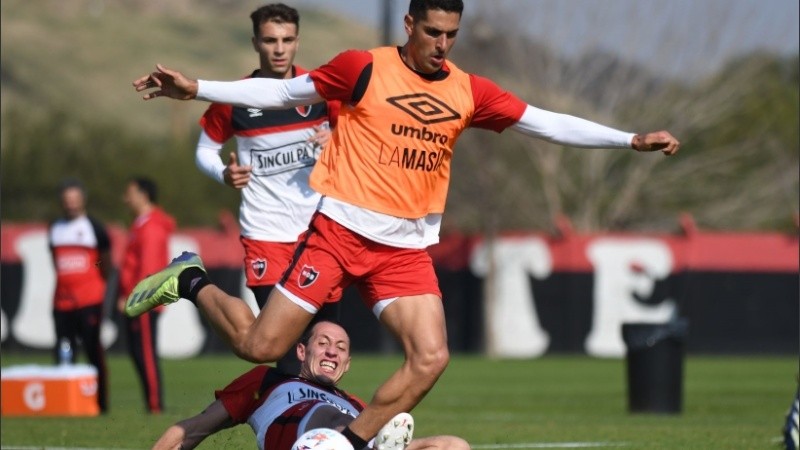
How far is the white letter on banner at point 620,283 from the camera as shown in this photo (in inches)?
1125

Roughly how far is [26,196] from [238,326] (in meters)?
54.9

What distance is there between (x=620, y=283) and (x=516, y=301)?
6.84 ft

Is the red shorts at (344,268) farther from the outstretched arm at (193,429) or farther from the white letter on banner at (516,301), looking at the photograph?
the white letter on banner at (516,301)

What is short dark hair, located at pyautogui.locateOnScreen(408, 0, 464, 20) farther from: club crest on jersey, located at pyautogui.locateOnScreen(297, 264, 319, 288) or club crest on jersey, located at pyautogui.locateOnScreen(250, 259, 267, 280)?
club crest on jersey, located at pyautogui.locateOnScreen(250, 259, 267, 280)

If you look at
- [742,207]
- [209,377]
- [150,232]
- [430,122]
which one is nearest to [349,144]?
[430,122]

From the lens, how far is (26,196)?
2405 inches

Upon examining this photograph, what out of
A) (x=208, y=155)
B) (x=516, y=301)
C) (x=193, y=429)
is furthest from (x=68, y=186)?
(x=516, y=301)

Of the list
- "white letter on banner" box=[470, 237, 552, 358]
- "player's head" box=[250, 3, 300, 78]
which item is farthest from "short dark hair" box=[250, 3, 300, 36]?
"white letter on banner" box=[470, 237, 552, 358]

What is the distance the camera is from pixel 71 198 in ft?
50.6

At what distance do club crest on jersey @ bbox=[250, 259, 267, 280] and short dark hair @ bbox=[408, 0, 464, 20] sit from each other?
7.03 ft

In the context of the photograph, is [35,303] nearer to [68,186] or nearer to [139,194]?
[68,186]

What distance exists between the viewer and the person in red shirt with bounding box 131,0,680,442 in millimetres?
7730

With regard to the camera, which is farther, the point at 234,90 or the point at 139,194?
the point at 139,194

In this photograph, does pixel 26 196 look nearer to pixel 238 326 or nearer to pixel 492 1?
pixel 492 1
